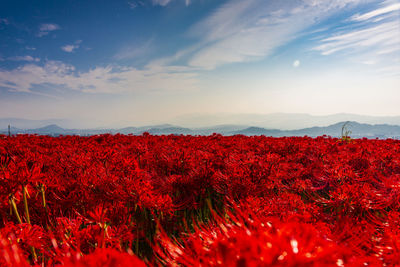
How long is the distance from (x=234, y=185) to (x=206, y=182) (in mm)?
358

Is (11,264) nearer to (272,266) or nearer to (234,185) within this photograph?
(272,266)

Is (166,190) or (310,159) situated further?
(310,159)

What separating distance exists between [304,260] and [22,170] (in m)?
1.75

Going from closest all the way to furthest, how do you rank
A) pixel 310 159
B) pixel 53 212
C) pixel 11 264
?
pixel 11 264 < pixel 53 212 < pixel 310 159

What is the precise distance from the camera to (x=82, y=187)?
1.67 m

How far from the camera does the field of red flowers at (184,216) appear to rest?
612 millimetres

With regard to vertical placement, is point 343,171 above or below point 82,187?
below

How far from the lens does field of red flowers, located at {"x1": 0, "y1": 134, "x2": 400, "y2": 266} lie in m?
0.61

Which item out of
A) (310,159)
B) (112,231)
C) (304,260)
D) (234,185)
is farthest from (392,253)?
(310,159)

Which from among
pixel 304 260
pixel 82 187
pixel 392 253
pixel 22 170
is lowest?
pixel 392 253

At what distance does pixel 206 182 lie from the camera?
2236 millimetres

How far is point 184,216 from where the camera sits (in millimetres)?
1784

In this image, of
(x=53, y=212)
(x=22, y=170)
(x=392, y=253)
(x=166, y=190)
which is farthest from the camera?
(x=166, y=190)

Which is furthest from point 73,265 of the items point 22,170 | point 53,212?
point 53,212
